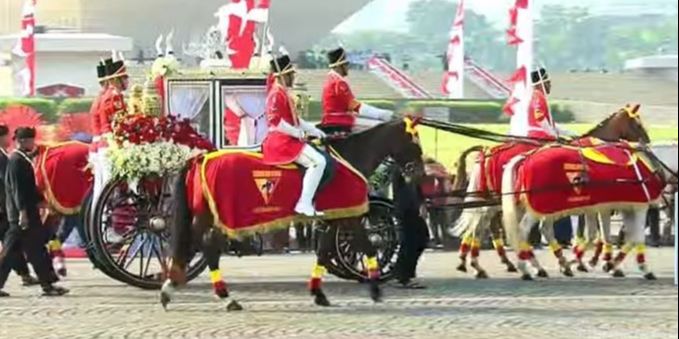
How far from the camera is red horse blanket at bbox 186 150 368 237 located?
457 inches

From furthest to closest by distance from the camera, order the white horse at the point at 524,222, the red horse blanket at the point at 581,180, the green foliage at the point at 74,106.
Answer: the green foliage at the point at 74,106, the white horse at the point at 524,222, the red horse blanket at the point at 581,180

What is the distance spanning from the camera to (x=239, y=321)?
11.0m

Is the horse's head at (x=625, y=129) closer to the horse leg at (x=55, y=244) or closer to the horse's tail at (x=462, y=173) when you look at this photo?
the horse's tail at (x=462, y=173)

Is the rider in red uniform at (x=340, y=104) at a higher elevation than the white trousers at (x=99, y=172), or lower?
higher

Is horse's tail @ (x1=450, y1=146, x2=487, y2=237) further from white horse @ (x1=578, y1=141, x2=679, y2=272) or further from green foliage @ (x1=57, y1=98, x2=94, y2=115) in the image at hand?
green foliage @ (x1=57, y1=98, x2=94, y2=115)

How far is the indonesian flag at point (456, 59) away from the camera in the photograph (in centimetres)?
2853

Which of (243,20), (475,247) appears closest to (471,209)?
(475,247)

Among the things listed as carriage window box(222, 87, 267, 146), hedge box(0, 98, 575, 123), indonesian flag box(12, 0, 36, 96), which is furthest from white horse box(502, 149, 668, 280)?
indonesian flag box(12, 0, 36, 96)

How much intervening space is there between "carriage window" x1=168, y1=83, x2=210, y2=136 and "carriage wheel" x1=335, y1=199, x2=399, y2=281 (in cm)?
238

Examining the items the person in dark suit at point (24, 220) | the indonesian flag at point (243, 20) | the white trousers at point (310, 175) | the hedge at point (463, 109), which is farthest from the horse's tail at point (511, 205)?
the hedge at point (463, 109)

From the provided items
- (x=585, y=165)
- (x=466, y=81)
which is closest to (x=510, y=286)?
(x=585, y=165)

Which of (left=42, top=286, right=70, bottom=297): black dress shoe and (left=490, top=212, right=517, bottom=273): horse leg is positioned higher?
(left=490, top=212, right=517, bottom=273): horse leg

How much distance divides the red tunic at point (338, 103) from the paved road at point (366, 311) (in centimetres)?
157

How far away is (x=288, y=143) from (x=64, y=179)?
327 centimetres
